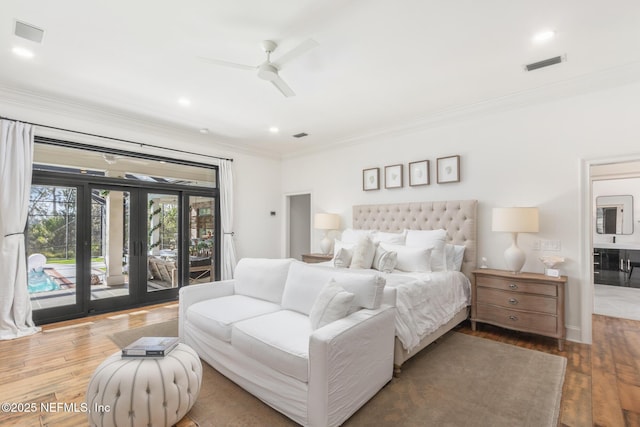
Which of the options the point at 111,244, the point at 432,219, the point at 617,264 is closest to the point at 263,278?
the point at 432,219

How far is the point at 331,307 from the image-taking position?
84.4 inches

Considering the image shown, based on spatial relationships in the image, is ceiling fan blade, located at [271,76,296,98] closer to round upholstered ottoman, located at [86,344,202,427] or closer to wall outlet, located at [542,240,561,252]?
round upholstered ottoman, located at [86,344,202,427]

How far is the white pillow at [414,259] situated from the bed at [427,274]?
14cm

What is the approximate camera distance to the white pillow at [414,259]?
11.4 feet

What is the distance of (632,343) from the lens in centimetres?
316

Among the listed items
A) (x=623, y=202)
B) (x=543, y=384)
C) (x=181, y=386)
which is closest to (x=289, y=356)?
(x=181, y=386)

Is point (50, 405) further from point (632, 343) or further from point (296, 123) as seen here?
point (632, 343)

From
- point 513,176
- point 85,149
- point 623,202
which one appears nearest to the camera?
point 513,176

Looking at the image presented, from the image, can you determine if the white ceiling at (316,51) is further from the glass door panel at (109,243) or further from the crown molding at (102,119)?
the glass door panel at (109,243)

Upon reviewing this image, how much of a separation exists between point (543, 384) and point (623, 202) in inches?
254

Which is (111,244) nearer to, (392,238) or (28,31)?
(28,31)

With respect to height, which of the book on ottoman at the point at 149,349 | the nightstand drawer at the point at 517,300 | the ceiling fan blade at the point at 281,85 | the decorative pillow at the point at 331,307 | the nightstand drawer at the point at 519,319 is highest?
the ceiling fan blade at the point at 281,85

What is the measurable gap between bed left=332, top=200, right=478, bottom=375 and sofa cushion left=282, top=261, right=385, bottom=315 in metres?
0.40

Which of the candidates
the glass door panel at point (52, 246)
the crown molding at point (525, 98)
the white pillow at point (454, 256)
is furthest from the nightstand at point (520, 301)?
the glass door panel at point (52, 246)
